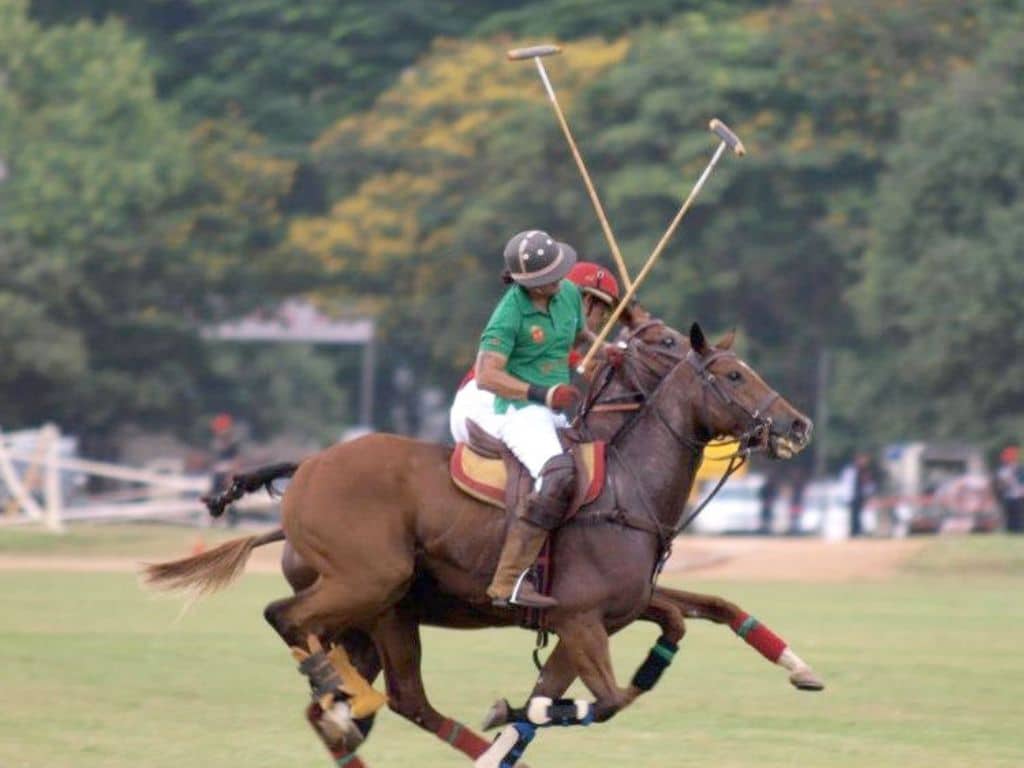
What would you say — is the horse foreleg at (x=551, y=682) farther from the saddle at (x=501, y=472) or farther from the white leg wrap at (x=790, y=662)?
the white leg wrap at (x=790, y=662)

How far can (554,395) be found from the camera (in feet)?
33.6

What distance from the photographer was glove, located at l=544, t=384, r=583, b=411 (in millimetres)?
10242

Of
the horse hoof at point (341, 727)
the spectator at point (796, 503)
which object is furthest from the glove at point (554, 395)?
the spectator at point (796, 503)

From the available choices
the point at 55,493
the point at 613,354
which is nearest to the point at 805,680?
the point at 613,354

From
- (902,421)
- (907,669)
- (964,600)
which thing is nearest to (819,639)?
(907,669)

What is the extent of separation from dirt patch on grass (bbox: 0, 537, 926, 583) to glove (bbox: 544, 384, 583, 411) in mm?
16864

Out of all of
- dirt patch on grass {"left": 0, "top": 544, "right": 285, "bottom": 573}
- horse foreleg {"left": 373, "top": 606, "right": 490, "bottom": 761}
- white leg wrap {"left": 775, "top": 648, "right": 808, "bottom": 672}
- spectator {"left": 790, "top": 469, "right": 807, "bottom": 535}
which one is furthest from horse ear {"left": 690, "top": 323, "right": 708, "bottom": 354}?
spectator {"left": 790, "top": 469, "right": 807, "bottom": 535}

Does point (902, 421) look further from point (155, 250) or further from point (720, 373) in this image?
point (720, 373)

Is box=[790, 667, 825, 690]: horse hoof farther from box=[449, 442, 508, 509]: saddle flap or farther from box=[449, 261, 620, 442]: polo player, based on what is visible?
box=[449, 261, 620, 442]: polo player

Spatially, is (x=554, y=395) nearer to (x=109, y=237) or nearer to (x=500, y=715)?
(x=500, y=715)

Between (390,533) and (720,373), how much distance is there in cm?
171

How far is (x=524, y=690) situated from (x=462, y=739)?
13.5ft

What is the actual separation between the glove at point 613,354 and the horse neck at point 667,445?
8.9 inches

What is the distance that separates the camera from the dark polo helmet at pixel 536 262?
10529mm
